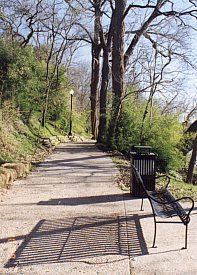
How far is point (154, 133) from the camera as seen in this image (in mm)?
12453

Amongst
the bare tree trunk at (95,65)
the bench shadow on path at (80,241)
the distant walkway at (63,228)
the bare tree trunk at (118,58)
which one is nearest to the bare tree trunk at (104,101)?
the bare tree trunk at (118,58)

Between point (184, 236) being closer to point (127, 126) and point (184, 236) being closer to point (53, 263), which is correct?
point (53, 263)

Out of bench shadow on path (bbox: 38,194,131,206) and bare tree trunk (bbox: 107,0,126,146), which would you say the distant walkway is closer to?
bench shadow on path (bbox: 38,194,131,206)

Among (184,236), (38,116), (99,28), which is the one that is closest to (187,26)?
(99,28)

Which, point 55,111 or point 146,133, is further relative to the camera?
point 55,111

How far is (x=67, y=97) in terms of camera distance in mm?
23531

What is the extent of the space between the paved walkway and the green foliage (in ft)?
17.7

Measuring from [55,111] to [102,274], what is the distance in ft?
63.8

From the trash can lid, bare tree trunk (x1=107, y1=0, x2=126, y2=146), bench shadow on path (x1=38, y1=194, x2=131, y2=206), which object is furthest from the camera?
bare tree trunk (x1=107, y1=0, x2=126, y2=146)

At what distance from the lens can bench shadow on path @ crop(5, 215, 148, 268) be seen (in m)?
3.54

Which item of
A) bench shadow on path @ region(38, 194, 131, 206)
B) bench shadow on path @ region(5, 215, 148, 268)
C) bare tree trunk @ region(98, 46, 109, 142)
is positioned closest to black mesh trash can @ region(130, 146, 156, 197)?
bench shadow on path @ region(38, 194, 131, 206)

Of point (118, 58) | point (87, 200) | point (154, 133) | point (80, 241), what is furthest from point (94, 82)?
point (80, 241)

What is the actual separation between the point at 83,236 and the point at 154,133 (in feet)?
28.4

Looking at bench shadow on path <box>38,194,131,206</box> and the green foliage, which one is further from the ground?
the green foliage
